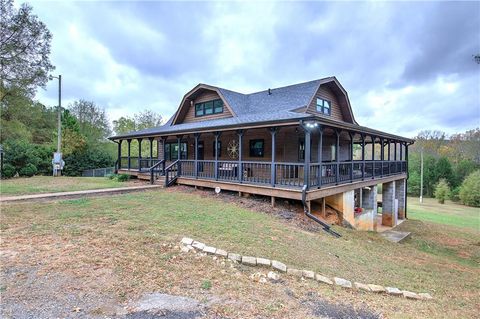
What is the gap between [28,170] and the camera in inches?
792

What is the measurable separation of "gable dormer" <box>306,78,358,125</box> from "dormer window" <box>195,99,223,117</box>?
592 cm

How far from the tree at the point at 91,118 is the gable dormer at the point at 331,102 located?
97.5ft

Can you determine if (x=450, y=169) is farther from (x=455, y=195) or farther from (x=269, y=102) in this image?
(x=269, y=102)

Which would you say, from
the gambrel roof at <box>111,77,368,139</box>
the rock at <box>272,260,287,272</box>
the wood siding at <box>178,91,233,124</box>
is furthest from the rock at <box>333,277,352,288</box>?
the wood siding at <box>178,91,233,124</box>

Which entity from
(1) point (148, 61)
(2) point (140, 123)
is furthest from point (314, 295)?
(2) point (140, 123)

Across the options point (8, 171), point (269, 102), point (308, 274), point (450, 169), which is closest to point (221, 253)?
point (308, 274)

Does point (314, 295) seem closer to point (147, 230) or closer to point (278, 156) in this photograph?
point (147, 230)

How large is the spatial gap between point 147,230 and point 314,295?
414 centimetres

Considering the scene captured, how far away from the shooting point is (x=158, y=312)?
3.44 m

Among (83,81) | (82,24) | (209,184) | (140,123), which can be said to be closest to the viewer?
(209,184)

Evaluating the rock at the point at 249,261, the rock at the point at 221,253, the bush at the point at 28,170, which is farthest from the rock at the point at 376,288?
the bush at the point at 28,170

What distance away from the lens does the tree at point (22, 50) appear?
14.6 meters

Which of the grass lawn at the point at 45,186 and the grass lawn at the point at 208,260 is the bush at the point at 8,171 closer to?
the grass lawn at the point at 45,186

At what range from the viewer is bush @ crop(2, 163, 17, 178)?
18.5m
